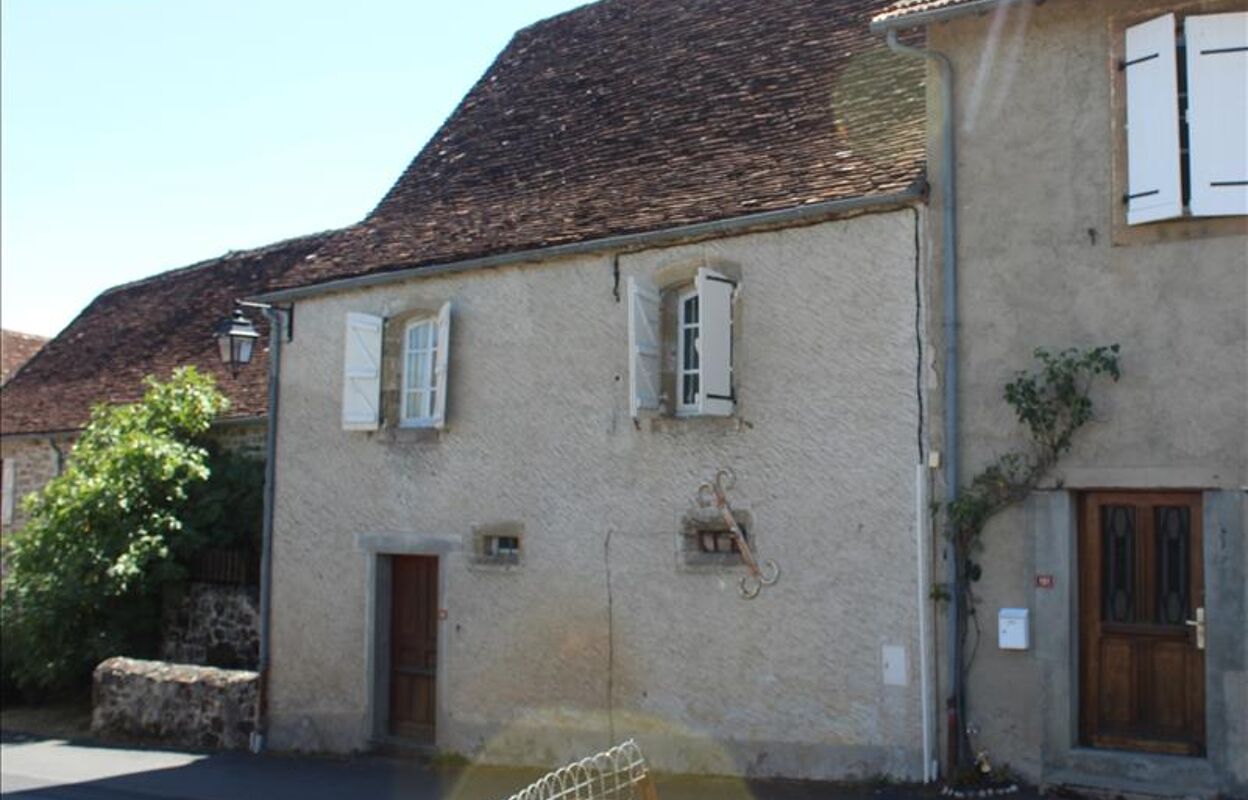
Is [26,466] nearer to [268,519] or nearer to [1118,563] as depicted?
[268,519]

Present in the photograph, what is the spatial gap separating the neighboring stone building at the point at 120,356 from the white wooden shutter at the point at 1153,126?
12.5m

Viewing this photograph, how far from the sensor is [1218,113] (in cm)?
853

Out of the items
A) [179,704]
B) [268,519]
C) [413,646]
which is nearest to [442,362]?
[413,646]

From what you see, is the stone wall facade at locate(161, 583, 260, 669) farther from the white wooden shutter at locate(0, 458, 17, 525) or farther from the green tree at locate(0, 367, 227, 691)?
the white wooden shutter at locate(0, 458, 17, 525)

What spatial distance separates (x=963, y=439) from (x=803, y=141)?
10.2ft

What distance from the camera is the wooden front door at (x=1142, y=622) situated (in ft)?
28.2

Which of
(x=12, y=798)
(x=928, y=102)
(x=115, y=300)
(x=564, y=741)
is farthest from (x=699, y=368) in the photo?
(x=115, y=300)

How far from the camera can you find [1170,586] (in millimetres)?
8719

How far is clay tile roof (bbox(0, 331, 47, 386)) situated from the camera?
27.9 m

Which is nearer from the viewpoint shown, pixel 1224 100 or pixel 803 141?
pixel 1224 100

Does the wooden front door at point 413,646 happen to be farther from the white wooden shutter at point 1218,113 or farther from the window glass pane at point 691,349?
the white wooden shutter at point 1218,113

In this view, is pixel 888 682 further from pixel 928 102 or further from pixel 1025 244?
pixel 928 102

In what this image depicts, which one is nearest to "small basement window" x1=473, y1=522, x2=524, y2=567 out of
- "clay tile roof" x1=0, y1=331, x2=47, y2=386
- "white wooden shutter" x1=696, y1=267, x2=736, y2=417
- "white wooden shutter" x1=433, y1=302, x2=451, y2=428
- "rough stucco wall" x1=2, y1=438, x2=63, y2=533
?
"white wooden shutter" x1=433, y1=302, x2=451, y2=428

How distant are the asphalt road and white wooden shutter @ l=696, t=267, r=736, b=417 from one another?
2.91 meters
